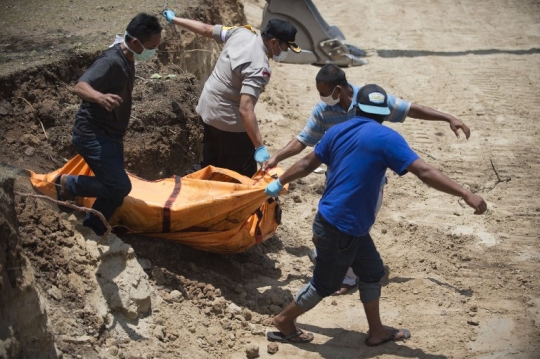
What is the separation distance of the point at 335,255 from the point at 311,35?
22.9ft

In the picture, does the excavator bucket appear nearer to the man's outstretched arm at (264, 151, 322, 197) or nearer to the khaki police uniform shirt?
the khaki police uniform shirt

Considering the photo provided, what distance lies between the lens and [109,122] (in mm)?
4973

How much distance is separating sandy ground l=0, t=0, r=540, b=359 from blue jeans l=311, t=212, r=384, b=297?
575 mm

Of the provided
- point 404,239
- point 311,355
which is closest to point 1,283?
point 311,355

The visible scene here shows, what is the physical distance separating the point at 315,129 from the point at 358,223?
125cm

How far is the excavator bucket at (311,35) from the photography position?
11.1 metres

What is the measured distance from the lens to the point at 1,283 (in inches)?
144

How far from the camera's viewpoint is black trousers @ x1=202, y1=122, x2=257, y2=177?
6.27m

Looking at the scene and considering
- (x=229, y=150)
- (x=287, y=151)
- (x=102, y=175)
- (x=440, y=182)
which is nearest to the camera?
(x=440, y=182)

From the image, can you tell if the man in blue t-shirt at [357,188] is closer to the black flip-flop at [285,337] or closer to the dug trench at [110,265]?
the black flip-flop at [285,337]

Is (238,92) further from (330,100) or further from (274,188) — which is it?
(274,188)

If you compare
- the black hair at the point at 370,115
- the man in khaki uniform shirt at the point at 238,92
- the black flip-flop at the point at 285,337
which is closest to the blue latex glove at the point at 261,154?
the man in khaki uniform shirt at the point at 238,92

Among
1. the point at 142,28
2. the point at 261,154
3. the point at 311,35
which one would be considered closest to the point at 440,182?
the point at 261,154

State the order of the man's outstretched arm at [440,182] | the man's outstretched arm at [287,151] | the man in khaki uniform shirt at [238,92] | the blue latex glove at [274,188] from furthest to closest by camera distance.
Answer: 1. the man in khaki uniform shirt at [238,92]
2. the man's outstretched arm at [287,151]
3. the blue latex glove at [274,188]
4. the man's outstretched arm at [440,182]
